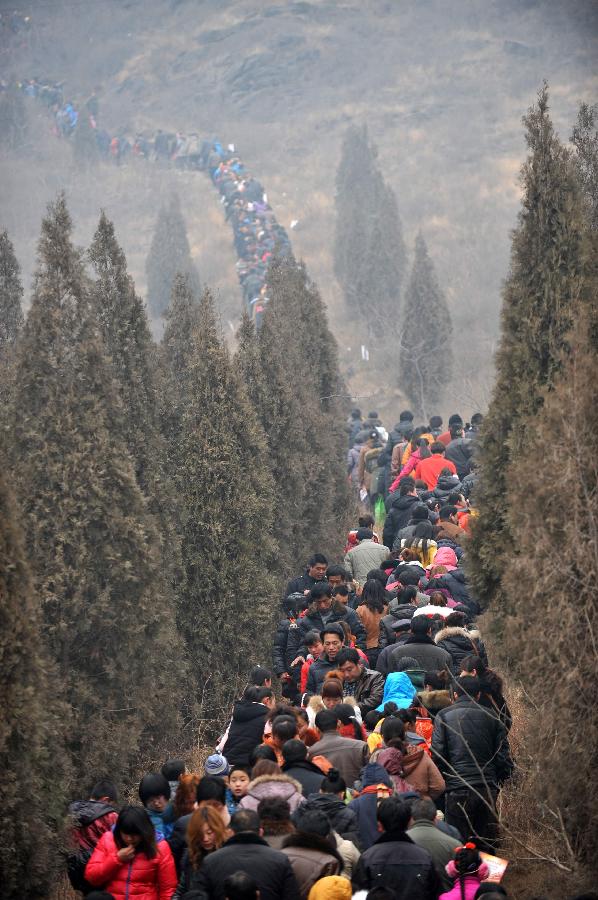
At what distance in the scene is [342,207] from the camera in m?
47.5

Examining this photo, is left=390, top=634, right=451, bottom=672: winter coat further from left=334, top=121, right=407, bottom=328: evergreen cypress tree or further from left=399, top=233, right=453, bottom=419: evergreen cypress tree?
left=334, top=121, right=407, bottom=328: evergreen cypress tree

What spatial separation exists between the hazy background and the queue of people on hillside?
87.6ft

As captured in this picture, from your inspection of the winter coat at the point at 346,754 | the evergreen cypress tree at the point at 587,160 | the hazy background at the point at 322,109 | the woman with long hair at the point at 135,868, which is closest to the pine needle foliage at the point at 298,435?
the evergreen cypress tree at the point at 587,160

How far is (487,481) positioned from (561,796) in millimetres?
4749

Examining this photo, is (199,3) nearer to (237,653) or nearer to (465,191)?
(465,191)

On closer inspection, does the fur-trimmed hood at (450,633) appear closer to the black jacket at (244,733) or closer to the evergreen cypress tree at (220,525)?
the black jacket at (244,733)

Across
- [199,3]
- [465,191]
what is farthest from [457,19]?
[465,191]

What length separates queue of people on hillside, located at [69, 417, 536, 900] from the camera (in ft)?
21.0

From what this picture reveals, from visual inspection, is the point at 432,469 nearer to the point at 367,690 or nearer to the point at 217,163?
the point at 367,690

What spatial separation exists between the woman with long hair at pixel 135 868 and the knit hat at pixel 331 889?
1025 mm

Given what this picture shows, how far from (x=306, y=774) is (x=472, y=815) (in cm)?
163

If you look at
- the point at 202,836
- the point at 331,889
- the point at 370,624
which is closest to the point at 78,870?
the point at 202,836

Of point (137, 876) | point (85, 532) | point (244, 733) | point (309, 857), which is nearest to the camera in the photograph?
point (309, 857)

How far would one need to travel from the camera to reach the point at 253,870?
19.7 feet
